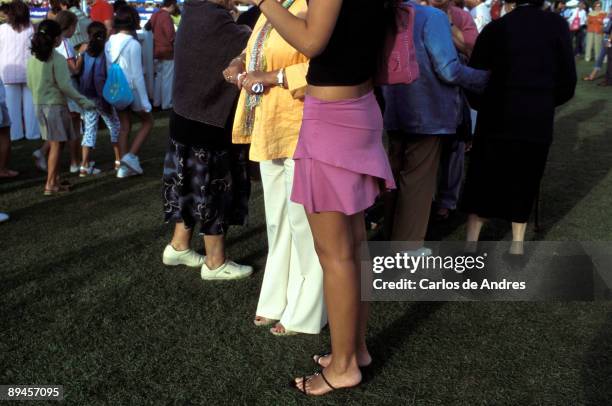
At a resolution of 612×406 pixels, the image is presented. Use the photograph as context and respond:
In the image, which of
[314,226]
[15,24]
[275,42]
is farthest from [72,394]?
[15,24]

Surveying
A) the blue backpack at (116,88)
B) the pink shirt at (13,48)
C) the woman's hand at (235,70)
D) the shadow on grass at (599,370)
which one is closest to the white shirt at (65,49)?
the pink shirt at (13,48)

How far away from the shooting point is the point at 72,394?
9.46ft

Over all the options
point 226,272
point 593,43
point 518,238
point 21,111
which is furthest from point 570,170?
point 593,43

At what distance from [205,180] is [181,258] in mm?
676

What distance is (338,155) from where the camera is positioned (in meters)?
2.48

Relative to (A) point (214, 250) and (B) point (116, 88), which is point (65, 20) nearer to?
(B) point (116, 88)

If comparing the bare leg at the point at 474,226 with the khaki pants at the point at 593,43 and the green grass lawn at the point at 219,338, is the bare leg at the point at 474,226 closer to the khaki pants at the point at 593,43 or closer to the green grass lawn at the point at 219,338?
the green grass lawn at the point at 219,338

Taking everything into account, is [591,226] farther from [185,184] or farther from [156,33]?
[156,33]

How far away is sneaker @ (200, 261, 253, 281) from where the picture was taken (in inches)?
164

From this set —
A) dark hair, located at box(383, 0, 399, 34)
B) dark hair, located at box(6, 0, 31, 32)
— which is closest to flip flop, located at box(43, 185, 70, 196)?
dark hair, located at box(6, 0, 31, 32)

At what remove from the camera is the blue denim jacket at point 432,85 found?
386 cm

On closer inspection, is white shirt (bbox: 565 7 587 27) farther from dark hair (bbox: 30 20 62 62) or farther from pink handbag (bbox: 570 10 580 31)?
dark hair (bbox: 30 20 62 62)

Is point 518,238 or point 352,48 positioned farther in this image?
point 518,238

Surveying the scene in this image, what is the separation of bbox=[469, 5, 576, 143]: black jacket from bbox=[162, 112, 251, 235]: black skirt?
1635mm
